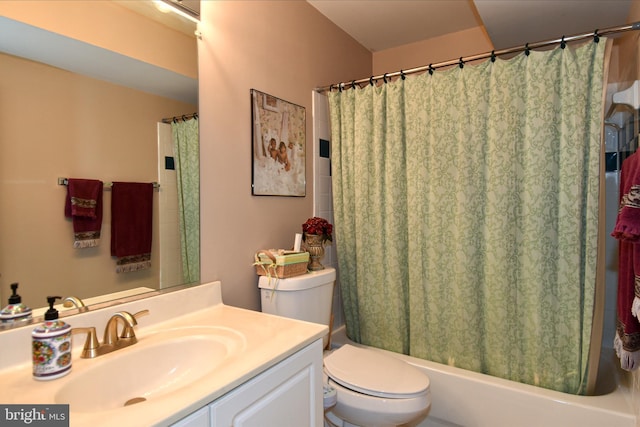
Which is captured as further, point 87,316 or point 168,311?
point 168,311

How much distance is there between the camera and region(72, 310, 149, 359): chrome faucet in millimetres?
940

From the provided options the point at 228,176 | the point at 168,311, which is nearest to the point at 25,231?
the point at 168,311

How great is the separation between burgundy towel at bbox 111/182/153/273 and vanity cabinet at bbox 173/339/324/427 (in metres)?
0.61

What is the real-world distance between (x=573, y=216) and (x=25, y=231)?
76.5 inches

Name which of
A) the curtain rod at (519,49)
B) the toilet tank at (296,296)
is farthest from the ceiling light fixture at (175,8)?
the toilet tank at (296,296)

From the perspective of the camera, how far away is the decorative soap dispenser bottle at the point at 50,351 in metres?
0.80

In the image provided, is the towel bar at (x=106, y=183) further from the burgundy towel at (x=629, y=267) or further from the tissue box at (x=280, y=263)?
the burgundy towel at (x=629, y=267)

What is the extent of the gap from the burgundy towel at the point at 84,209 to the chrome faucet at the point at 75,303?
151 millimetres

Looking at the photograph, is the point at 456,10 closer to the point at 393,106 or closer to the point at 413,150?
the point at 393,106

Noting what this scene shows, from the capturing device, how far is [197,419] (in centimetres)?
71

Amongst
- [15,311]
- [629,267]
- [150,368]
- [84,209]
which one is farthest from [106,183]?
[629,267]

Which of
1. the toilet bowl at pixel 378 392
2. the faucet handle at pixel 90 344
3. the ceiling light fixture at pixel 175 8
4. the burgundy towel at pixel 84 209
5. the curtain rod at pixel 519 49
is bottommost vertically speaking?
the toilet bowl at pixel 378 392

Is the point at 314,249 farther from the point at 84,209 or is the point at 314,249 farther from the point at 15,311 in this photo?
the point at 15,311

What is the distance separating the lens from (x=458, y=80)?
1.72 metres
